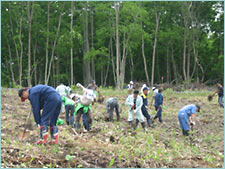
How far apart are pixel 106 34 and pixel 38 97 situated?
26.4 metres

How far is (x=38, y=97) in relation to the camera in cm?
709

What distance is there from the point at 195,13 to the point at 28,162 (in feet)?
106

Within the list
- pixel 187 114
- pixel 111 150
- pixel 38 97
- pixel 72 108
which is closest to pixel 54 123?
pixel 38 97

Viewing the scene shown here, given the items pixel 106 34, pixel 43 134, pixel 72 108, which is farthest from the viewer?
pixel 106 34

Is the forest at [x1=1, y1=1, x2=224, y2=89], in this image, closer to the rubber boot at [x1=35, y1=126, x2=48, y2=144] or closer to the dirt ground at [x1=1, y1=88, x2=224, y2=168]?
the dirt ground at [x1=1, y1=88, x2=224, y2=168]

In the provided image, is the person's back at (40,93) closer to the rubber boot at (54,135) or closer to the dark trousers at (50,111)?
the dark trousers at (50,111)

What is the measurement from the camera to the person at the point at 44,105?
707 cm

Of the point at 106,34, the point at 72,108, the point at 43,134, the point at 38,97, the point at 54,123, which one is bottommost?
the point at 43,134

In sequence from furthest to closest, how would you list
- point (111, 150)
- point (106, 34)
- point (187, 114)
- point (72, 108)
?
point (106, 34)
point (72, 108)
point (187, 114)
point (111, 150)

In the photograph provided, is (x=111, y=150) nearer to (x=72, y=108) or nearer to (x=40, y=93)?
(x=40, y=93)

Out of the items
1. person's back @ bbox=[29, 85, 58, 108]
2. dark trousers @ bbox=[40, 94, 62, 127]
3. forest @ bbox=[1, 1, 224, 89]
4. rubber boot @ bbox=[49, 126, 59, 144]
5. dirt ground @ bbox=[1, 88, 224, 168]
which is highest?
forest @ bbox=[1, 1, 224, 89]

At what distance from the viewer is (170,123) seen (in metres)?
13.8

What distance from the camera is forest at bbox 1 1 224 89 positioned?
30688 millimetres

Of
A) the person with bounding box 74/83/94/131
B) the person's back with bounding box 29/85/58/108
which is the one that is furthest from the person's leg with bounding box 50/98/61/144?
the person with bounding box 74/83/94/131
